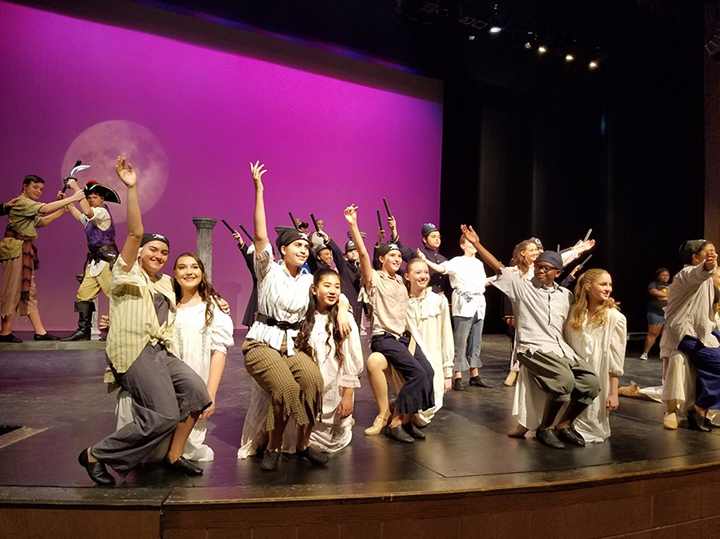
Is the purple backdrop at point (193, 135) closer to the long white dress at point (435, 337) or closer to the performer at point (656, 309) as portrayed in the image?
the performer at point (656, 309)

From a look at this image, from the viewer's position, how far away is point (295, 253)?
315cm

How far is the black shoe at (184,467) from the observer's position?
9.27 ft

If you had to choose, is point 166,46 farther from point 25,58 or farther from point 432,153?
point 432,153

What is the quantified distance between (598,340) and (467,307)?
187 centimetres

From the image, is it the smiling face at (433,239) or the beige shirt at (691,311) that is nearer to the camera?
the beige shirt at (691,311)

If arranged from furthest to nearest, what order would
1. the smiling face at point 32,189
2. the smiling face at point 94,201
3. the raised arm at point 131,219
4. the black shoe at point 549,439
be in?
1. the smiling face at point 32,189
2. the smiling face at point 94,201
3. the black shoe at point 549,439
4. the raised arm at point 131,219

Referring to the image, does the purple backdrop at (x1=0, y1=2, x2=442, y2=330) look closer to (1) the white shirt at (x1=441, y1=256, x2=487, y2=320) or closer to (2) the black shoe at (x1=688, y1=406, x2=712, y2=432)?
(1) the white shirt at (x1=441, y1=256, x2=487, y2=320)

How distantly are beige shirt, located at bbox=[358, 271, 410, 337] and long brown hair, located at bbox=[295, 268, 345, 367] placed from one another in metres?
0.54

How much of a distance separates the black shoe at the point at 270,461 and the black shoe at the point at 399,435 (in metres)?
0.90

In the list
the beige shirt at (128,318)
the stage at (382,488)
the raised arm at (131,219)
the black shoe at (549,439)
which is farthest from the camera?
the black shoe at (549,439)

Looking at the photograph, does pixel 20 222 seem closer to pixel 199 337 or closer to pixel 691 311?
pixel 199 337

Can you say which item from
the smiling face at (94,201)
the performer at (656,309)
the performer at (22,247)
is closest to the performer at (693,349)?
the performer at (656,309)

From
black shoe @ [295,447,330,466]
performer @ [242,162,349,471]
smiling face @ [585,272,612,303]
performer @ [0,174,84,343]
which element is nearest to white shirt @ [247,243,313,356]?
performer @ [242,162,349,471]

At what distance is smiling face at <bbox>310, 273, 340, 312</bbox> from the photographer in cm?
320
